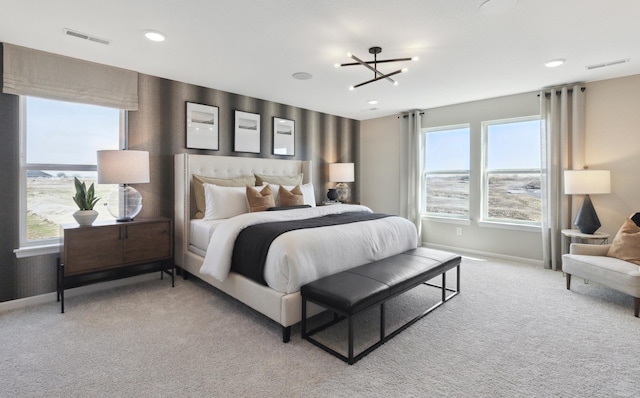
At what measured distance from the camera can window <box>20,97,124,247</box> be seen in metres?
3.10

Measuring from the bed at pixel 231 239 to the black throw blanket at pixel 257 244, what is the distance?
0.24 feet

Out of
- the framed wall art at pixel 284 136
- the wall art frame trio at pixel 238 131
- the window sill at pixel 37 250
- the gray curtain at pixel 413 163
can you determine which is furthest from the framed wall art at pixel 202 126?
the gray curtain at pixel 413 163

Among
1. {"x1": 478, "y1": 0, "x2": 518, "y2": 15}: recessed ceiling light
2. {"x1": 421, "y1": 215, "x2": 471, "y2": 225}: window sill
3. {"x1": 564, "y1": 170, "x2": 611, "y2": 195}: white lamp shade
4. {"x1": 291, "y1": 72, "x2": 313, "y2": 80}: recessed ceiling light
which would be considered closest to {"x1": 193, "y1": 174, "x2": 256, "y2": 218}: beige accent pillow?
A: {"x1": 291, "y1": 72, "x2": 313, "y2": 80}: recessed ceiling light

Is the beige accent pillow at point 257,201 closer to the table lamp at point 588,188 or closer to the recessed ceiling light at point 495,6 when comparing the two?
the recessed ceiling light at point 495,6

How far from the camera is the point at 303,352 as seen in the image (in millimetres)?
2207

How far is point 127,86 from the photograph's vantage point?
11.7ft

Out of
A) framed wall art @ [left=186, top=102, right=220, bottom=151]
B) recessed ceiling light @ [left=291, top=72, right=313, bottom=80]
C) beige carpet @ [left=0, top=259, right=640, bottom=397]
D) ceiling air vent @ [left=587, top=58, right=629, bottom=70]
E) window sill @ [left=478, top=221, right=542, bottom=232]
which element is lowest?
beige carpet @ [left=0, top=259, right=640, bottom=397]

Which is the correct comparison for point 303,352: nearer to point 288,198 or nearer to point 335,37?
point 288,198

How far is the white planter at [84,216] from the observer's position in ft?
9.78

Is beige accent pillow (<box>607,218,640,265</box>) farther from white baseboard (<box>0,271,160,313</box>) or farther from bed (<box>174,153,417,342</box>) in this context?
white baseboard (<box>0,271,160,313</box>)

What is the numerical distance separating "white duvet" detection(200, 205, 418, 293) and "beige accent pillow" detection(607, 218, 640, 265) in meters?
1.97

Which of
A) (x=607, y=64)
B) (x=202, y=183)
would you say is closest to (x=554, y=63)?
(x=607, y=64)

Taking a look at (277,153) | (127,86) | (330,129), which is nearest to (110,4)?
(127,86)

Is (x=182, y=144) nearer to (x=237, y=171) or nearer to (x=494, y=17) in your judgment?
(x=237, y=171)
